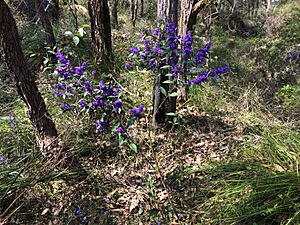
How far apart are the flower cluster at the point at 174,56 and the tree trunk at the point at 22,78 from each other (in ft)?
3.18

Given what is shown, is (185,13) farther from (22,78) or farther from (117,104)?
(22,78)

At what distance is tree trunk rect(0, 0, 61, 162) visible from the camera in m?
1.78

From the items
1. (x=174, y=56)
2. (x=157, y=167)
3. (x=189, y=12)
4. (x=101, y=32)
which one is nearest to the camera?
(x=157, y=167)

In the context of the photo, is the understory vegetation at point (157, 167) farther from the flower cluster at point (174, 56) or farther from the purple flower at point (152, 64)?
the purple flower at point (152, 64)

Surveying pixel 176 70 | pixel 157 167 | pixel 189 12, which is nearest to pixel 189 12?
pixel 189 12

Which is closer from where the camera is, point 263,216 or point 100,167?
point 263,216

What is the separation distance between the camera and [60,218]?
202 cm

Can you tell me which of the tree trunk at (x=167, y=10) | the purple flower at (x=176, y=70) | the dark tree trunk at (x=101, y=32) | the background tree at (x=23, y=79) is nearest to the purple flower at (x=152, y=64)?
the purple flower at (x=176, y=70)

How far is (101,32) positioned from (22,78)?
177 cm

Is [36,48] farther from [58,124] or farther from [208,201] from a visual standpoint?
[208,201]

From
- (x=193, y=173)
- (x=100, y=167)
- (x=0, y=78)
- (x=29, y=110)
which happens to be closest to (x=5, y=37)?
(x=29, y=110)

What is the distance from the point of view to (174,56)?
2180 mm

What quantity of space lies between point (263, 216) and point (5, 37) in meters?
2.34

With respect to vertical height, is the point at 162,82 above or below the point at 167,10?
below
